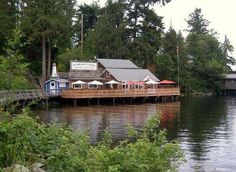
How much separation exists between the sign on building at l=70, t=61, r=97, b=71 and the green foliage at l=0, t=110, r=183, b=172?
50.5m

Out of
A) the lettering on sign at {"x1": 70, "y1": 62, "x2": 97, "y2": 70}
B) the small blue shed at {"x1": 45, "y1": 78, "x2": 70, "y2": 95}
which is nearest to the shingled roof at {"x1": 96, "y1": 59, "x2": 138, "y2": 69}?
the lettering on sign at {"x1": 70, "y1": 62, "x2": 97, "y2": 70}

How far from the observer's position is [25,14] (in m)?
59.1

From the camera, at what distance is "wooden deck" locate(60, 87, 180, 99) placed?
56.4 metres

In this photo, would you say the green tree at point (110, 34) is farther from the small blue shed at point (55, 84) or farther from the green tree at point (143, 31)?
the small blue shed at point (55, 84)

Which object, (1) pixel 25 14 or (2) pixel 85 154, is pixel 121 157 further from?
(1) pixel 25 14

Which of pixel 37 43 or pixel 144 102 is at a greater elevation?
pixel 37 43

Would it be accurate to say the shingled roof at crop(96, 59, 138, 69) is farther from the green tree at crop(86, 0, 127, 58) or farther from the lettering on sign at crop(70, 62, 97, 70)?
the green tree at crop(86, 0, 127, 58)

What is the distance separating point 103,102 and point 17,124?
167 feet

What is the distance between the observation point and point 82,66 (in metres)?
62.8

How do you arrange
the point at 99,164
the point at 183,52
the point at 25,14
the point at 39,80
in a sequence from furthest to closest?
the point at 183,52 < the point at 39,80 < the point at 25,14 < the point at 99,164

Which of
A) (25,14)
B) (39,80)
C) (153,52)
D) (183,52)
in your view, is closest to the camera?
(25,14)

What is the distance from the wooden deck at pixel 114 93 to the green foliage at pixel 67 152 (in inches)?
1790

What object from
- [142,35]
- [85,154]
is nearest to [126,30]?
[142,35]

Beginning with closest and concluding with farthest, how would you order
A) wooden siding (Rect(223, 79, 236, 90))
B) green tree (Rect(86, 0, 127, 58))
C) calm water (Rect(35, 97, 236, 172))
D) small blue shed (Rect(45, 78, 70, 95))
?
calm water (Rect(35, 97, 236, 172)) < small blue shed (Rect(45, 78, 70, 95)) < green tree (Rect(86, 0, 127, 58)) < wooden siding (Rect(223, 79, 236, 90))
